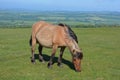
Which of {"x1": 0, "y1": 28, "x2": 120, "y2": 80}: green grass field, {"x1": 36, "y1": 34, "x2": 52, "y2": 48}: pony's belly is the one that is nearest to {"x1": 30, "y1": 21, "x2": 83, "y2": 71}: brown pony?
{"x1": 36, "y1": 34, "x2": 52, "y2": 48}: pony's belly

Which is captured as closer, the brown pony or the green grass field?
the green grass field

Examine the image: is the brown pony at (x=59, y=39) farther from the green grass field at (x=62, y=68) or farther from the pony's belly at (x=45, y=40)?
the green grass field at (x=62, y=68)

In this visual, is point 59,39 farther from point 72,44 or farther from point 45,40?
point 45,40

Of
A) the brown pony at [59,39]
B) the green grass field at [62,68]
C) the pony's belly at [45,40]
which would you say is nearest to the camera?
the green grass field at [62,68]

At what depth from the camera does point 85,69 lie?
1351 centimetres

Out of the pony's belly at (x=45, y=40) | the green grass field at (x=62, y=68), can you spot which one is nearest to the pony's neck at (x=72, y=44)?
the pony's belly at (x=45, y=40)

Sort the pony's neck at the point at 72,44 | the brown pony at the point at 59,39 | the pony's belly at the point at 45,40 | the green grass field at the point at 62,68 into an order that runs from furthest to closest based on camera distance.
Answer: the pony's belly at the point at 45,40 < the pony's neck at the point at 72,44 < the brown pony at the point at 59,39 < the green grass field at the point at 62,68

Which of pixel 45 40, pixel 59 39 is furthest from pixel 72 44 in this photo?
pixel 45 40

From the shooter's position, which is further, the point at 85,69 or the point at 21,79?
the point at 85,69

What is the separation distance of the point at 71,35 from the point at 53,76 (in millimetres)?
2224

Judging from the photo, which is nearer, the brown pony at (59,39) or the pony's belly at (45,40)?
the brown pony at (59,39)

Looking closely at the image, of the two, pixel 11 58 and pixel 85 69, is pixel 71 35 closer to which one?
pixel 85 69

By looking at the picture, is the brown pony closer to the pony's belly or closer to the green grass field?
the pony's belly

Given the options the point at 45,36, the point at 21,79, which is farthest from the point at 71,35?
the point at 21,79
